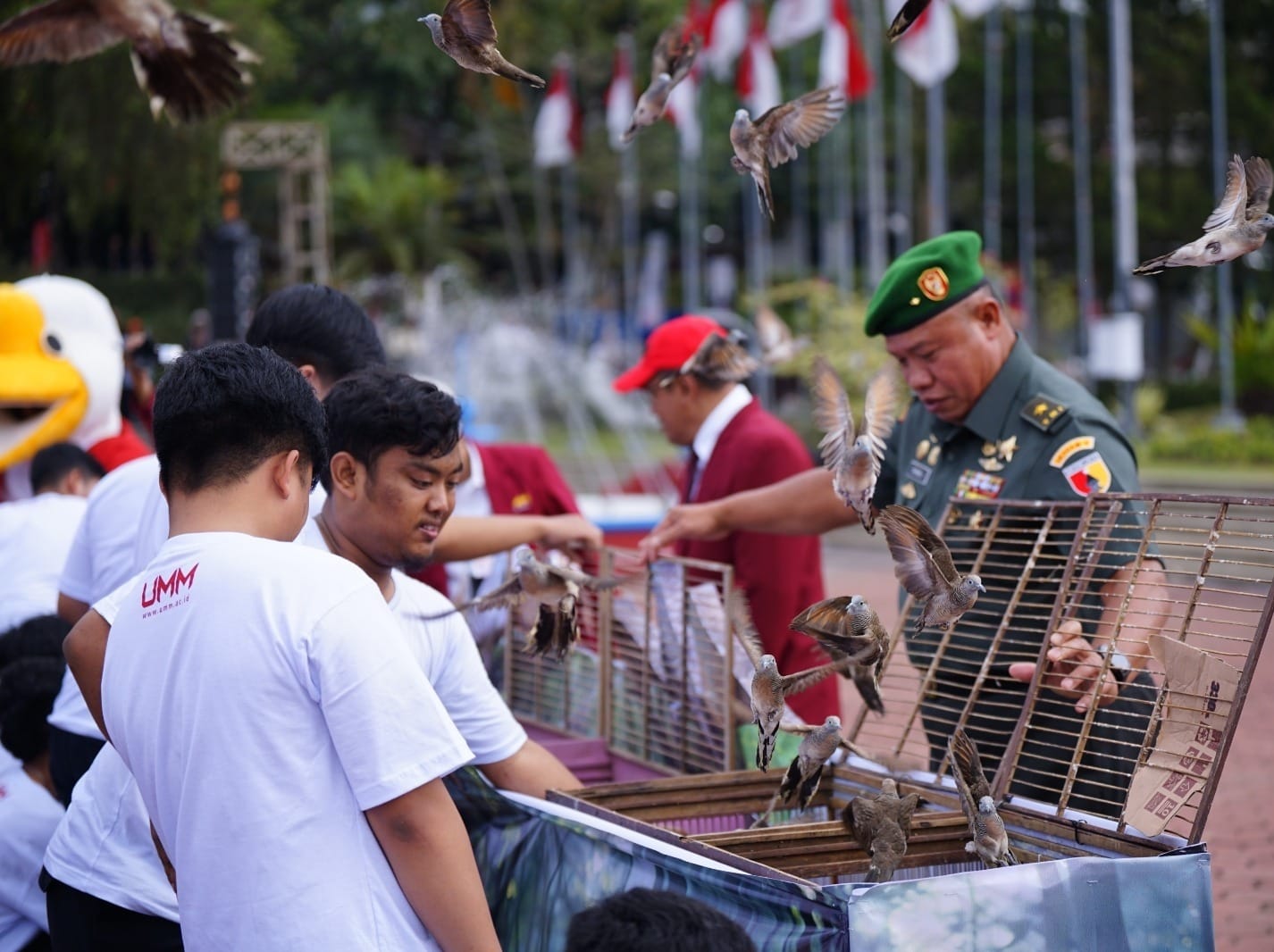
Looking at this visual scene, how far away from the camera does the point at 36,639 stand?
4.05m

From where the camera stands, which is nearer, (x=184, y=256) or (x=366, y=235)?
(x=184, y=256)

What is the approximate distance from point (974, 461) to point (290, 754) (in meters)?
2.11

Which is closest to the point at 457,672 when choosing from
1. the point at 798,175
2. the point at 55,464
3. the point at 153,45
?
the point at 153,45

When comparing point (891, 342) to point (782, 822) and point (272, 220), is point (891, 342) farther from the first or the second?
point (272, 220)

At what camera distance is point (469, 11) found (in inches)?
102

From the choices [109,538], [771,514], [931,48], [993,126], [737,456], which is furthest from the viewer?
[993,126]

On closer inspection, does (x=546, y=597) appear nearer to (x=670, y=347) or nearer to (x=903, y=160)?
(x=670, y=347)

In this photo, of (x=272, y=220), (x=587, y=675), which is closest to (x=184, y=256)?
(x=272, y=220)

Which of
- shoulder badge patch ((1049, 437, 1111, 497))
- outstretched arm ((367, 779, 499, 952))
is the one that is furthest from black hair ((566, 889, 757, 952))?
shoulder badge patch ((1049, 437, 1111, 497))

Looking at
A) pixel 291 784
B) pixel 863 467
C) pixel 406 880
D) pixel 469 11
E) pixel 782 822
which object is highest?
pixel 469 11

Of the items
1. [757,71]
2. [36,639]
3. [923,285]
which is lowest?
[36,639]

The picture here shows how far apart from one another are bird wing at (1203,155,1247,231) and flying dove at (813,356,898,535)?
0.71m

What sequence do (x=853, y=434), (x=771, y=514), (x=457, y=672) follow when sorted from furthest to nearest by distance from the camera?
(x=771, y=514) → (x=853, y=434) → (x=457, y=672)

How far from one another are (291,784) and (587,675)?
Result: 2049 mm
